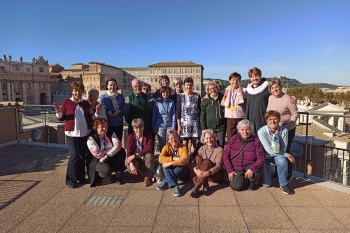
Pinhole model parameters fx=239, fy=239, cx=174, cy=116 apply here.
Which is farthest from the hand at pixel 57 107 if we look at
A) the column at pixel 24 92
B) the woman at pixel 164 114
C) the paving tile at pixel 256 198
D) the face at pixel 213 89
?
the column at pixel 24 92

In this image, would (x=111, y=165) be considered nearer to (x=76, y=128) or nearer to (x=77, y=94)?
(x=76, y=128)

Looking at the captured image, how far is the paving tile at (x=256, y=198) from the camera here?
129 inches

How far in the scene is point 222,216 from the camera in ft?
9.68

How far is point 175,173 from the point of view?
12.7 feet

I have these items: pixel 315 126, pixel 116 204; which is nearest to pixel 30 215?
pixel 116 204

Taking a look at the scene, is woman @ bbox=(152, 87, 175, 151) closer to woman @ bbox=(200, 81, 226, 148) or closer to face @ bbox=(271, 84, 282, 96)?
woman @ bbox=(200, 81, 226, 148)

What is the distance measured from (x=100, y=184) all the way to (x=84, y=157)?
1.79 ft

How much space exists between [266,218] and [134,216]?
5.28 ft

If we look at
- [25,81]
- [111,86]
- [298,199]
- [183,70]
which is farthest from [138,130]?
[183,70]

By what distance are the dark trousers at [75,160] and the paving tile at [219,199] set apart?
81.8 inches

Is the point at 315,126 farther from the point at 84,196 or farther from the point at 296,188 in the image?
the point at 84,196

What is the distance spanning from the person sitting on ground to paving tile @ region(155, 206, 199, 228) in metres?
1.46

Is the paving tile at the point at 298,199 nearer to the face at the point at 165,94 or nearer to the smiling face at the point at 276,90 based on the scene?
the smiling face at the point at 276,90

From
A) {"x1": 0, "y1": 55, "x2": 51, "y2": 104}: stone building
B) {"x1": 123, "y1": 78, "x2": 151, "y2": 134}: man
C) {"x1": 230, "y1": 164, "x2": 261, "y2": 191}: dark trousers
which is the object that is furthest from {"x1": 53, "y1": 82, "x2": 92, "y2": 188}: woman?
{"x1": 0, "y1": 55, "x2": 51, "y2": 104}: stone building
